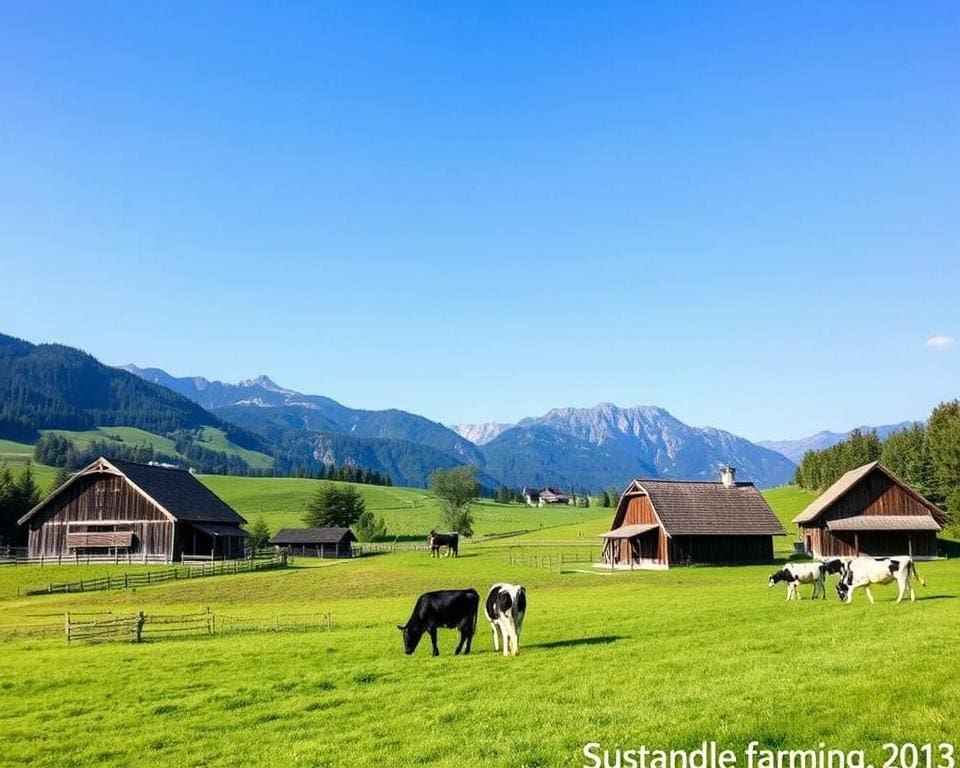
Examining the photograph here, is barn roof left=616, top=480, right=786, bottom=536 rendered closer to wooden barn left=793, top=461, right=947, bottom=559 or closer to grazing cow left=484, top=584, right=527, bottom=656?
wooden barn left=793, top=461, right=947, bottom=559

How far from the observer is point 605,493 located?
194m

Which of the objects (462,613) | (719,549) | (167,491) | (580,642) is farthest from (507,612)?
(167,491)

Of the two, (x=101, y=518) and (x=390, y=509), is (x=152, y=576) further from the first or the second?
(x=390, y=509)

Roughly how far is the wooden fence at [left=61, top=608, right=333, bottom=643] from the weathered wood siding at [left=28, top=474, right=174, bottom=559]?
4217 cm

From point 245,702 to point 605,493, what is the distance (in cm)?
18448

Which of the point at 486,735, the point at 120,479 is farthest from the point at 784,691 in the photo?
the point at 120,479

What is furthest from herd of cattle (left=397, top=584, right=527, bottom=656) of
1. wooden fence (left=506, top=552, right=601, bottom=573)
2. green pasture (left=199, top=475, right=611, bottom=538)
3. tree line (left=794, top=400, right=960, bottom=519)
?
green pasture (left=199, top=475, right=611, bottom=538)

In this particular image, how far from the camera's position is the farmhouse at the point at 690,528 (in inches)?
2244

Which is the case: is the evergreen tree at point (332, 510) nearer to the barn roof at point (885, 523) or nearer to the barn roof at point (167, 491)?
the barn roof at point (167, 491)

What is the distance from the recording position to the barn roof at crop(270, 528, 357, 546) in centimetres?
8681

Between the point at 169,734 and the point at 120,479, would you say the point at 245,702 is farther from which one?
the point at 120,479

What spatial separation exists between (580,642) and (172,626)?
742 inches

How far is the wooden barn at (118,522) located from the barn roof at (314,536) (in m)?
14.3

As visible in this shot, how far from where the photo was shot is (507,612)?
61.6ft
